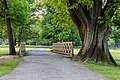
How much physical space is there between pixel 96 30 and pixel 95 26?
1.12ft

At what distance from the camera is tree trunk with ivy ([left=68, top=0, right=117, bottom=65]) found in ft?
66.2

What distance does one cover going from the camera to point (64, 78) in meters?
10.4

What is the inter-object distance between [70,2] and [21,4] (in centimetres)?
914

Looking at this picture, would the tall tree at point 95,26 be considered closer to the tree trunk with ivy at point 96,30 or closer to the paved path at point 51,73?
the tree trunk with ivy at point 96,30

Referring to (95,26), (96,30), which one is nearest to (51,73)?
(96,30)

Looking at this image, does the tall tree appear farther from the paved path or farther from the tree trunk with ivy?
the paved path

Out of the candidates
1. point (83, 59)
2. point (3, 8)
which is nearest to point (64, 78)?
point (83, 59)

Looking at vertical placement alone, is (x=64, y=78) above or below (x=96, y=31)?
below

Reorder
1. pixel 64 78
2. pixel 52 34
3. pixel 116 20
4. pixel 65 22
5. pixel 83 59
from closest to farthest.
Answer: pixel 64 78 → pixel 83 59 → pixel 116 20 → pixel 65 22 → pixel 52 34

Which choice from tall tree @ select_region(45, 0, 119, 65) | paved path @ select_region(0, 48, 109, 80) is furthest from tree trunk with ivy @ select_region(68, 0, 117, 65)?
paved path @ select_region(0, 48, 109, 80)

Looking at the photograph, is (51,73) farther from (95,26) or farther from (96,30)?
(95,26)

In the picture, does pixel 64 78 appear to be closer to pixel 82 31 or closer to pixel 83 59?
pixel 83 59

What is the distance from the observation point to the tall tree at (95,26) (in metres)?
20.1

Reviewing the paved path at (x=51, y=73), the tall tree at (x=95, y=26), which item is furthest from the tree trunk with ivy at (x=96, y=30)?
the paved path at (x=51, y=73)
